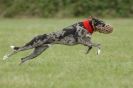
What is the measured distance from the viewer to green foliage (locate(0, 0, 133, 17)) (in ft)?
108

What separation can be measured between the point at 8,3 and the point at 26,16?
5.55 feet

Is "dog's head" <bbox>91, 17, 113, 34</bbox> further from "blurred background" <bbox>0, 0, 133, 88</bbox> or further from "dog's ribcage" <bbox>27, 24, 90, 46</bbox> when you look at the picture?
"blurred background" <bbox>0, 0, 133, 88</bbox>

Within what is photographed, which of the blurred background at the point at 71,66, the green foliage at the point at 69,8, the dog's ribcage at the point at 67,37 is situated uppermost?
the dog's ribcage at the point at 67,37

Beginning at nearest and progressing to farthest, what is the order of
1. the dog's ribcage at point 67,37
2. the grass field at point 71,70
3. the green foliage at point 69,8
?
1. the grass field at point 71,70
2. the dog's ribcage at point 67,37
3. the green foliage at point 69,8

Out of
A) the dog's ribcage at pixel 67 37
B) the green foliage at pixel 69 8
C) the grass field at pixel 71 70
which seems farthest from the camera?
the green foliage at pixel 69 8

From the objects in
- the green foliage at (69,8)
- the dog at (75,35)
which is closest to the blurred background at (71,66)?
the dog at (75,35)

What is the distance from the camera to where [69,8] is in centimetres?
3303

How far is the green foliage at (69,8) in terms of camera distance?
3284 cm

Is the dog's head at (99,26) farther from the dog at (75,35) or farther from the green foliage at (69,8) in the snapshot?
the green foliage at (69,8)

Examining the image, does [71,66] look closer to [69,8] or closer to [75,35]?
[75,35]

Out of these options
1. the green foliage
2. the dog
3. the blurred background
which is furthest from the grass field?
the green foliage

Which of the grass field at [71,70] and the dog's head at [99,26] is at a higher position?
the dog's head at [99,26]

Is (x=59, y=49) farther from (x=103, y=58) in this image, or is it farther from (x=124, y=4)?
(x=124, y=4)

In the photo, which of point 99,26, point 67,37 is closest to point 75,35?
point 67,37
